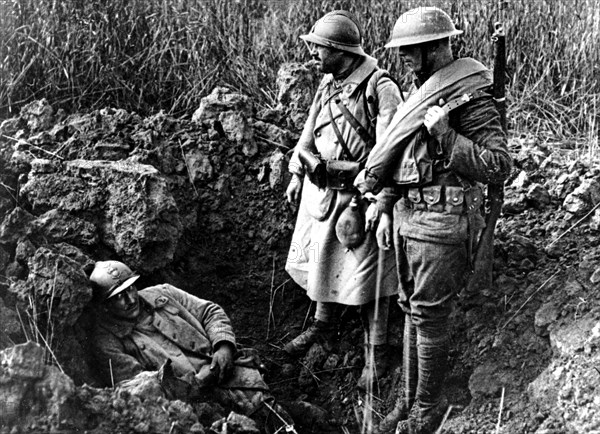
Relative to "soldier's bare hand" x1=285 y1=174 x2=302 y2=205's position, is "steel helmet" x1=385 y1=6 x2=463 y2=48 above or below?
above

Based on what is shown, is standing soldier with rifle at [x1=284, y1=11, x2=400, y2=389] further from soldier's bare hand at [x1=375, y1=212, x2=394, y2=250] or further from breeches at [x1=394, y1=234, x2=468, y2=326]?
breeches at [x1=394, y1=234, x2=468, y2=326]

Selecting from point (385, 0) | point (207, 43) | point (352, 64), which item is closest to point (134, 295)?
point (352, 64)

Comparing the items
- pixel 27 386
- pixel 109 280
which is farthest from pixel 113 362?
pixel 27 386

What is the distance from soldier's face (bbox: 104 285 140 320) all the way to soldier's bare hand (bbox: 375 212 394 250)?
5.50ft

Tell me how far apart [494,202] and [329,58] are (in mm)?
1611

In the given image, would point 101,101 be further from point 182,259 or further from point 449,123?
point 449,123

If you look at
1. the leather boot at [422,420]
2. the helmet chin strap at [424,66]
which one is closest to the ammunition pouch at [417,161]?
the helmet chin strap at [424,66]

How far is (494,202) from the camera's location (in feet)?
20.0

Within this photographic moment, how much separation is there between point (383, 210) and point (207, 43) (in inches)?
160

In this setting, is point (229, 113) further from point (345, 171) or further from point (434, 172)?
point (434, 172)

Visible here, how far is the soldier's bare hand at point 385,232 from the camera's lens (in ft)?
20.4

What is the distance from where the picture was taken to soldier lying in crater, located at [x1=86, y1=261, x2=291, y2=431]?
20.4 feet

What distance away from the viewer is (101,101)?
9203 millimetres

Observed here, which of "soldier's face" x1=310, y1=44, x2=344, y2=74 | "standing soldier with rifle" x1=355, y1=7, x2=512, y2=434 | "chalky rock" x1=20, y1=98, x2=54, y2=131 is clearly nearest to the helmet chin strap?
"standing soldier with rifle" x1=355, y1=7, x2=512, y2=434
